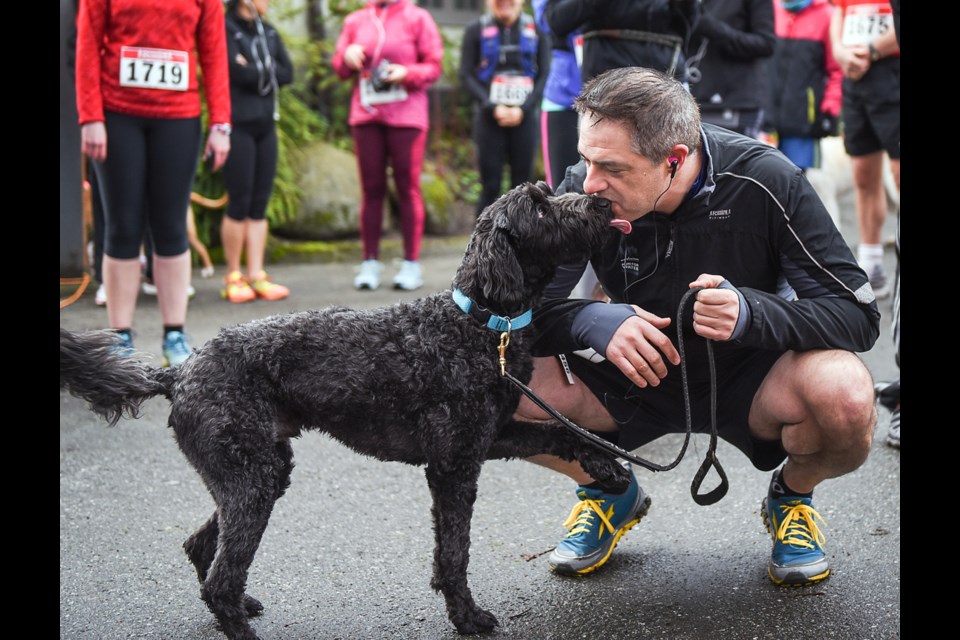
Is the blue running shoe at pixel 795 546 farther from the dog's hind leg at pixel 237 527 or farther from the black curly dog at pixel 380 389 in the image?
the dog's hind leg at pixel 237 527

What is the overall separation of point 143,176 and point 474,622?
3.20 m

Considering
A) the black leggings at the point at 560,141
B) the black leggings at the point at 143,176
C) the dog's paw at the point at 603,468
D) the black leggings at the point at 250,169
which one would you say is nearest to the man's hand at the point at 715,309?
the dog's paw at the point at 603,468

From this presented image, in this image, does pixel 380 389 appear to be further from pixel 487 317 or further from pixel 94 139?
pixel 94 139

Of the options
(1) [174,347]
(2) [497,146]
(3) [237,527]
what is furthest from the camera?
(2) [497,146]

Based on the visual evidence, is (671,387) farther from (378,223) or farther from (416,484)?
(378,223)

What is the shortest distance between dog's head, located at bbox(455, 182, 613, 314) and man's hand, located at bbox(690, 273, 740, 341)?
34 centimetres

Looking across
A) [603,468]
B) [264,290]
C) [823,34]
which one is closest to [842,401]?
[603,468]

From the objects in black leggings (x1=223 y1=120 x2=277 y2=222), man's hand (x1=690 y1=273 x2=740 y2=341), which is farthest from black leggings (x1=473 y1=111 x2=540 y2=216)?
man's hand (x1=690 y1=273 x2=740 y2=341)

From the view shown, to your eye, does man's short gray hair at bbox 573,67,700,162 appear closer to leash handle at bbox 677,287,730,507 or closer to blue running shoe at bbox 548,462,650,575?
leash handle at bbox 677,287,730,507

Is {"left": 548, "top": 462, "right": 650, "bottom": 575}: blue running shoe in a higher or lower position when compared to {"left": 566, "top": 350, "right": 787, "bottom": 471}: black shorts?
lower

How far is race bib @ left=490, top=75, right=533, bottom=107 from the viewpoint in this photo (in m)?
7.93

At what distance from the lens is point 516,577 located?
3.26 m

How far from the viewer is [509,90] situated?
7.93 m
